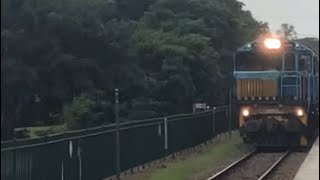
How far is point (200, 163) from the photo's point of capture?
2272 centimetres

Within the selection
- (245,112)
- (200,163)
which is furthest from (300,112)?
(200,163)

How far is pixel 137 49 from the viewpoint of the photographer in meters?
41.4

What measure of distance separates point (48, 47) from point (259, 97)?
1465 cm

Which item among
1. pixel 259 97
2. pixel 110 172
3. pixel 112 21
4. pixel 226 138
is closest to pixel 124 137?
pixel 110 172

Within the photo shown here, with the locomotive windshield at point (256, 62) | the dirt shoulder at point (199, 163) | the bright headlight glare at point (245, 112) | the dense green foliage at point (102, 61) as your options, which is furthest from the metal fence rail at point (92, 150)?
the dense green foliage at point (102, 61)

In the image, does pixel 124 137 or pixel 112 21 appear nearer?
pixel 124 137

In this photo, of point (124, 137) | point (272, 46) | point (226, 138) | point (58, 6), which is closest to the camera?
point (124, 137)

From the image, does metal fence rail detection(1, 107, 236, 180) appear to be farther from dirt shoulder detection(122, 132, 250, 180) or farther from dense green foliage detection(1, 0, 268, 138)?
dense green foliage detection(1, 0, 268, 138)

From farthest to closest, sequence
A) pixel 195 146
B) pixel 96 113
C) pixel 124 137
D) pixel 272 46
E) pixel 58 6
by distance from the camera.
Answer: pixel 58 6 < pixel 96 113 < pixel 195 146 < pixel 272 46 < pixel 124 137

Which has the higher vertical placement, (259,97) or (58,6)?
(58,6)

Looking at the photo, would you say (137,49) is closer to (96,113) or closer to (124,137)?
(96,113)

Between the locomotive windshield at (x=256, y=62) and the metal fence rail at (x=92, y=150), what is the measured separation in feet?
8.73

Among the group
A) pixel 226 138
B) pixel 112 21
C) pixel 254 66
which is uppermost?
pixel 112 21

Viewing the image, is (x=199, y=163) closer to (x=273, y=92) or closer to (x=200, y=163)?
(x=200, y=163)
